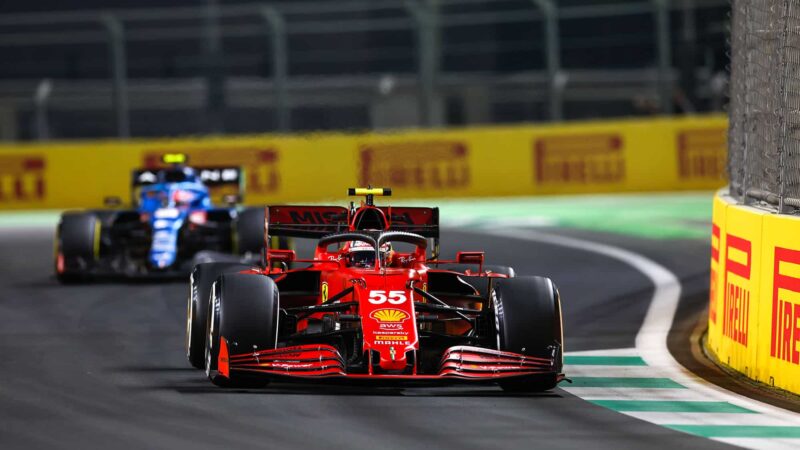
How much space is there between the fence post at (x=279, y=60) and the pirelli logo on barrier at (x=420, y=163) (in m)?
1.81

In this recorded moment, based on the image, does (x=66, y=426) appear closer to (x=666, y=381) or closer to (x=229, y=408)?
(x=229, y=408)

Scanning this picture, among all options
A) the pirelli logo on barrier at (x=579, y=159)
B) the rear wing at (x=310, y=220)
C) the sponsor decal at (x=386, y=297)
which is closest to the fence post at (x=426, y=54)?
the pirelli logo on barrier at (x=579, y=159)

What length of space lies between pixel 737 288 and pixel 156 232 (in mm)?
8387

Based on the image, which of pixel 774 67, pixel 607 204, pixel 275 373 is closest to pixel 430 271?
pixel 275 373

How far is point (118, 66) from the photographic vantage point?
29609 mm

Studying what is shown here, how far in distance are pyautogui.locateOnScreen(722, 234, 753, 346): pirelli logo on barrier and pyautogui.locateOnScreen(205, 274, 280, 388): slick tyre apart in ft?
10.6

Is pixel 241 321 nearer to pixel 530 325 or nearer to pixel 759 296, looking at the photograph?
pixel 530 325

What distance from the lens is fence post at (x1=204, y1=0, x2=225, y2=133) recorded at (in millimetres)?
29656

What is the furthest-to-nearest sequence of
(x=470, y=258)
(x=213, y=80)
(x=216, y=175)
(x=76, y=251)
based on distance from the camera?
(x=213, y=80) → (x=216, y=175) → (x=76, y=251) → (x=470, y=258)

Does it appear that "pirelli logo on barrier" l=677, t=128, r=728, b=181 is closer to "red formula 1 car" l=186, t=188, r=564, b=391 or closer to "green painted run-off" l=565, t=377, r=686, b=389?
"red formula 1 car" l=186, t=188, r=564, b=391

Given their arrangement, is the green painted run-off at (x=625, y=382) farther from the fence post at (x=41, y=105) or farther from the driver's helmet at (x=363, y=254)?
the fence post at (x=41, y=105)

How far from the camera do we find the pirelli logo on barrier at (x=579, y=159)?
98.1 feet

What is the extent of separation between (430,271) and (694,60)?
66.3 ft

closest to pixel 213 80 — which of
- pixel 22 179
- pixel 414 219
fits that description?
pixel 22 179
